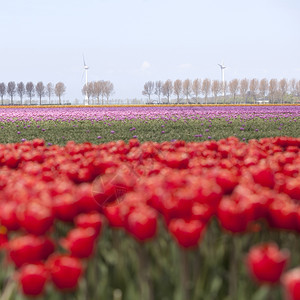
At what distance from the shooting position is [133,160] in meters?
4.13

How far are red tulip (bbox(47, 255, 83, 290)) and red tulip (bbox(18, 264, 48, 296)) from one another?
1.5 inches

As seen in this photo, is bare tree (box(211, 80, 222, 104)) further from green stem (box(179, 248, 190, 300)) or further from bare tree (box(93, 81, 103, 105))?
green stem (box(179, 248, 190, 300))

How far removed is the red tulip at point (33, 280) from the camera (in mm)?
1429

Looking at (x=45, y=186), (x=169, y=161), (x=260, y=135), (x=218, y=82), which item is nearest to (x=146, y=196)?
(x=45, y=186)

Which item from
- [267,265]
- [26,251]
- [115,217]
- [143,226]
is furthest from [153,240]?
[267,265]

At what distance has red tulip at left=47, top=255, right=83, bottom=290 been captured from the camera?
1.46 m

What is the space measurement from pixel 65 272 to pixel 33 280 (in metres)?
0.10

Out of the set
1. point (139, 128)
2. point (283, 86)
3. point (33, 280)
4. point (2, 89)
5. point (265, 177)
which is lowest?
point (139, 128)

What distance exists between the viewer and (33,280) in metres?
1.43

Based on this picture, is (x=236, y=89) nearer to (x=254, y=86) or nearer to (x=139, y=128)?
(x=254, y=86)

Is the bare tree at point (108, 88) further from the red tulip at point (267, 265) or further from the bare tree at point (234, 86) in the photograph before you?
the red tulip at point (267, 265)

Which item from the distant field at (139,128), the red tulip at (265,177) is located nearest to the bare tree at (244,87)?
the distant field at (139,128)

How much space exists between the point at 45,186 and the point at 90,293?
88 cm

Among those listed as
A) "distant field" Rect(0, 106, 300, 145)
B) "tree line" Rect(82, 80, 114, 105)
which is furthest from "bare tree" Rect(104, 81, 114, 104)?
"distant field" Rect(0, 106, 300, 145)
